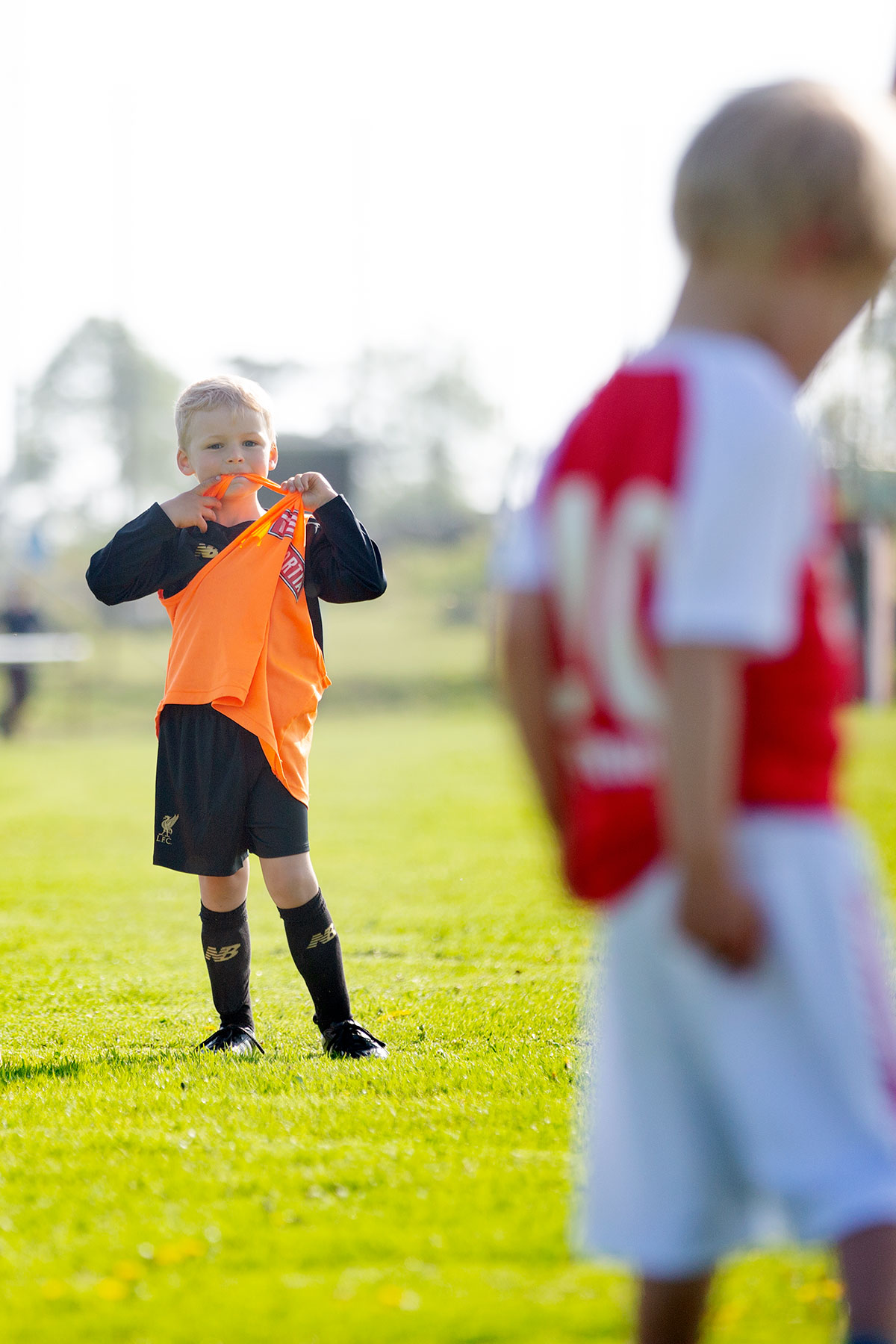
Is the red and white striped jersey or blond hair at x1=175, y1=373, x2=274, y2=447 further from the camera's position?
blond hair at x1=175, y1=373, x2=274, y2=447

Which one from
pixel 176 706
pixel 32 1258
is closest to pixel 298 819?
pixel 176 706

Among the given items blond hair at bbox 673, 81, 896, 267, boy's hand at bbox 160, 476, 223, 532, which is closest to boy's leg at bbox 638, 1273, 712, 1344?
blond hair at bbox 673, 81, 896, 267

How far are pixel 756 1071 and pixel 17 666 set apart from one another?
23291mm

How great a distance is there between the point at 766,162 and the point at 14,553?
3567 centimetres

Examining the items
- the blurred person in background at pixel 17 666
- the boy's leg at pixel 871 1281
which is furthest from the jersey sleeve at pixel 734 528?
the blurred person in background at pixel 17 666

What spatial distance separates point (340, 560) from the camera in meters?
3.87

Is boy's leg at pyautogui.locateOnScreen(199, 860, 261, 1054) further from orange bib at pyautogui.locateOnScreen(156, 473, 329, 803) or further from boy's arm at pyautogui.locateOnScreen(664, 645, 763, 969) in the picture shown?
boy's arm at pyautogui.locateOnScreen(664, 645, 763, 969)

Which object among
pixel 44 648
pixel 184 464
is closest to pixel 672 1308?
pixel 184 464

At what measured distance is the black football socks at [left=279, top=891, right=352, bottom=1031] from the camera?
12.6ft

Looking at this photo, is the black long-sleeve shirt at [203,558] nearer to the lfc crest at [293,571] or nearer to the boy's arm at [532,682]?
the lfc crest at [293,571]

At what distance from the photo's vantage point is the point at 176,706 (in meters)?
3.80

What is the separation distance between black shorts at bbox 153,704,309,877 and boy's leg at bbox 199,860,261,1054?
0.13 metres

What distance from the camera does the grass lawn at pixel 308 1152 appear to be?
2295 mm

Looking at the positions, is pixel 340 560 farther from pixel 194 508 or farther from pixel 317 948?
pixel 317 948
